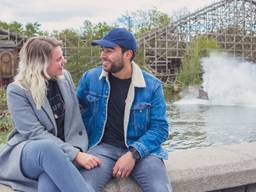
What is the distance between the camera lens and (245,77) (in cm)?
2170

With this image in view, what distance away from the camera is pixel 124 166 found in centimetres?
212

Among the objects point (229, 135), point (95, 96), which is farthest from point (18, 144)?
point (229, 135)

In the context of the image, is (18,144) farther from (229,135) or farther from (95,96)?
(229,135)

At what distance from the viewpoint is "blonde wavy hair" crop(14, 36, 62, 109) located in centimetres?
210

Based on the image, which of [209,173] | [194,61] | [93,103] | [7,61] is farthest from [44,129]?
[194,61]

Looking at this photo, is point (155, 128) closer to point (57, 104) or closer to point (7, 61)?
point (57, 104)

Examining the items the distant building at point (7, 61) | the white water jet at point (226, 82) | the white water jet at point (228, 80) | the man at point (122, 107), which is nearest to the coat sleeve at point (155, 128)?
the man at point (122, 107)

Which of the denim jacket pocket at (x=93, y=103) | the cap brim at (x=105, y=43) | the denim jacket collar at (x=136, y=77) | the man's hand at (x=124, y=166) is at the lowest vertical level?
the man's hand at (x=124, y=166)

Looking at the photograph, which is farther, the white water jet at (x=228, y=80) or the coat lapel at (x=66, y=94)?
the white water jet at (x=228, y=80)

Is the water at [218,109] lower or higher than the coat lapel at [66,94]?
lower

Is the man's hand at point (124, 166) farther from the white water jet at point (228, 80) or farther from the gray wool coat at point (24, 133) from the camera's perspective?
the white water jet at point (228, 80)

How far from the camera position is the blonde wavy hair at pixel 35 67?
2098 mm

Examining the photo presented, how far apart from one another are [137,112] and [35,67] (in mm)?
538

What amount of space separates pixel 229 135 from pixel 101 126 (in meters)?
5.78
